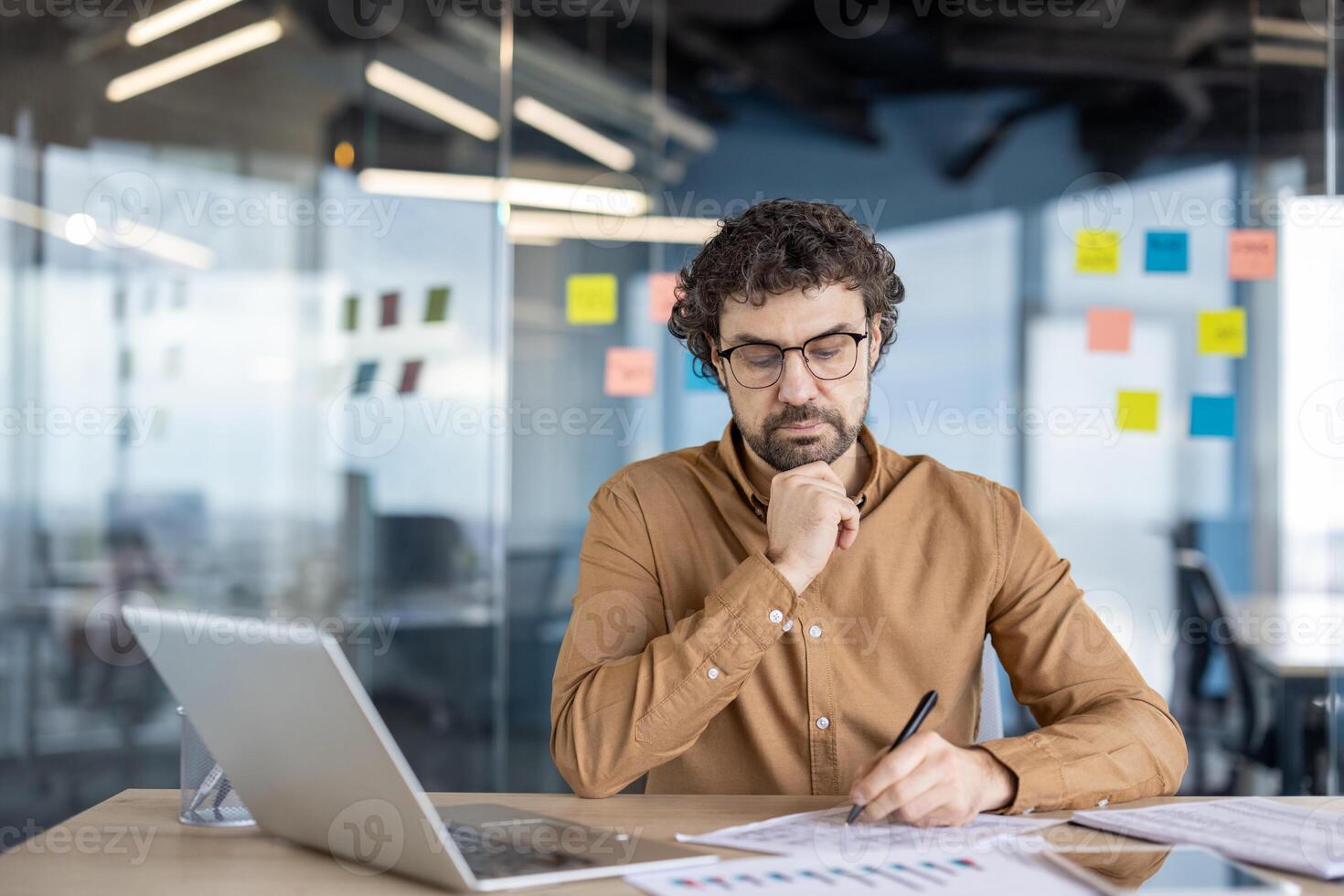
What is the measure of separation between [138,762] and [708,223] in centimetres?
232

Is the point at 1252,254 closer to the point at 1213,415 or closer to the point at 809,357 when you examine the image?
the point at 1213,415

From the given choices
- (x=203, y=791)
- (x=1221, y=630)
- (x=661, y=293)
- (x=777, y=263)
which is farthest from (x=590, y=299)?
(x=203, y=791)

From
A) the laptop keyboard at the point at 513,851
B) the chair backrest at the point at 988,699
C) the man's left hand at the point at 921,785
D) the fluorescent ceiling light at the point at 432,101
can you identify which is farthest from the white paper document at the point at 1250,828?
the fluorescent ceiling light at the point at 432,101

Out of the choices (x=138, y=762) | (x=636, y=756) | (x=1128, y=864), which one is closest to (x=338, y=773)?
(x=636, y=756)

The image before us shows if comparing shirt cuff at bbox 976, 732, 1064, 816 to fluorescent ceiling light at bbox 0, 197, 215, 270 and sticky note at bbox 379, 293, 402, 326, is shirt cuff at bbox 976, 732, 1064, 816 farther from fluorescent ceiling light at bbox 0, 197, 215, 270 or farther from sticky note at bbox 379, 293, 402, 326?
fluorescent ceiling light at bbox 0, 197, 215, 270

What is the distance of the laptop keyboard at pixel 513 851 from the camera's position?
1.04m

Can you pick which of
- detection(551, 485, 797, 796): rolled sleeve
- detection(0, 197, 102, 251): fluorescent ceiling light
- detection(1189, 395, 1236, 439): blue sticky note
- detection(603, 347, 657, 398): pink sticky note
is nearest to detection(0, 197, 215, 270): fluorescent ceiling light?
detection(0, 197, 102, 251): fluorescent ceiling light

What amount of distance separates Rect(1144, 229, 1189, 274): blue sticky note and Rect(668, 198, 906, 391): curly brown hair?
2055 mm

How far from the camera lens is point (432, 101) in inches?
141

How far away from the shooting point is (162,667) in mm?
1157

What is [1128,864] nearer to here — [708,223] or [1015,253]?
→ [708,223]

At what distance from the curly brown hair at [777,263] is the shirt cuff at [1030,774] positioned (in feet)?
2.22

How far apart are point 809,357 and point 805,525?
11.1 inches

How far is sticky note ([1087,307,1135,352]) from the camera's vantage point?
380cm
